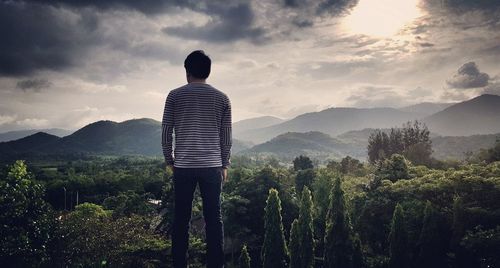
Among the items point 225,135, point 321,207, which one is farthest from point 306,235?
point 225,135

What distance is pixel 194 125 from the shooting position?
4910 mm

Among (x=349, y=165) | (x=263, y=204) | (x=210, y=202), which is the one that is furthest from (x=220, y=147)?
(x=349, y=165)

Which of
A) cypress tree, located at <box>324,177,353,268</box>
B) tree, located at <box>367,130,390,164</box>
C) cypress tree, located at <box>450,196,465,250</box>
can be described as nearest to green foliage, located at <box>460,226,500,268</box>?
cypress tree, located at <box>450,196,465,250</box>

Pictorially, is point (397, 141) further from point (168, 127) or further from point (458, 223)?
point (168, 127)

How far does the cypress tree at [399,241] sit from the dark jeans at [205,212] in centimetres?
2486

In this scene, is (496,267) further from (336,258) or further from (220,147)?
(220,147)

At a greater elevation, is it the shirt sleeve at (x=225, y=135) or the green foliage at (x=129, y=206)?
the shirt sleeve at (x=225, y=135)

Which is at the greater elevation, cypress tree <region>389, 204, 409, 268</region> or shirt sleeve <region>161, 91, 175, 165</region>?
shirt sleeve <region>161, 91, 175, 165</region>

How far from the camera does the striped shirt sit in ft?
16.0

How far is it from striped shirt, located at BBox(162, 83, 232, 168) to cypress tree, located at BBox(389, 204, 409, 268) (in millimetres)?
25195

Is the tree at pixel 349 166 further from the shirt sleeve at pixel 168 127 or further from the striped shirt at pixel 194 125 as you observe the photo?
the shirt sleeve at pixel 168 127

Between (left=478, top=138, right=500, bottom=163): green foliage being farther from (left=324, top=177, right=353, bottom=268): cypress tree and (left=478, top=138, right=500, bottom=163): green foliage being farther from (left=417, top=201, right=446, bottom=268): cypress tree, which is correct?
(left=324, top=177, right=353, bottom=268): cypress tree

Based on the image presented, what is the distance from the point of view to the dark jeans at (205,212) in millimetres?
4953

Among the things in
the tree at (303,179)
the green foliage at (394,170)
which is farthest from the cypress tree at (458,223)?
the tree at (303,179)
